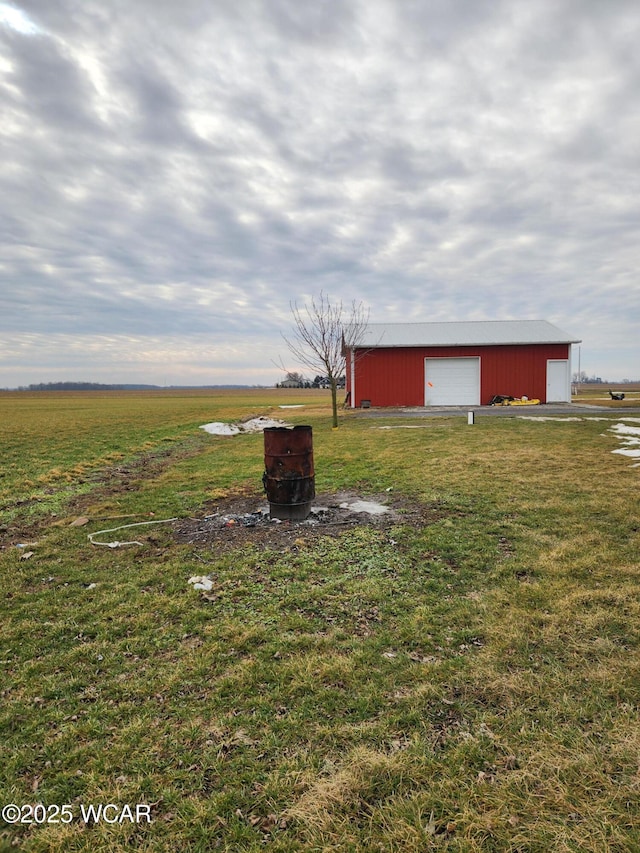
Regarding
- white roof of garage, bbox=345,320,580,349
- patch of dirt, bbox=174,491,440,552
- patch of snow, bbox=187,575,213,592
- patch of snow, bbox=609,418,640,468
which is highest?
white roof of garage, bbox=345,320,580,349

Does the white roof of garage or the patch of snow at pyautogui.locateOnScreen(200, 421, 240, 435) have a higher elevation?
the white roof of garage

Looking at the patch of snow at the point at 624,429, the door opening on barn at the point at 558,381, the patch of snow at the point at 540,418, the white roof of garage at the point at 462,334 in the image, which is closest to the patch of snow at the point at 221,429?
the white roof of garage at the point at 462,334

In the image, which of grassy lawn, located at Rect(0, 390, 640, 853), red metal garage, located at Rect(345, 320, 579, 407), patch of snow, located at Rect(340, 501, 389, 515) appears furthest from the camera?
red metal garage, located at Rect(345, 320, 579, 407)

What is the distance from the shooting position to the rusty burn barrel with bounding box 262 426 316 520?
19.7 feet

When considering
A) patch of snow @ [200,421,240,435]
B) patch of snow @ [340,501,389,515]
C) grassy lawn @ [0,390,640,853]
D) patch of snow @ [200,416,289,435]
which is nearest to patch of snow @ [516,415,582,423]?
patch of snow @ [200,416,289,435]

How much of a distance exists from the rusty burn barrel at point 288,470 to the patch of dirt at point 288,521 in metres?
0.21

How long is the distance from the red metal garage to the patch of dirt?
56.5ft

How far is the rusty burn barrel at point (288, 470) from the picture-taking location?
6.01 m

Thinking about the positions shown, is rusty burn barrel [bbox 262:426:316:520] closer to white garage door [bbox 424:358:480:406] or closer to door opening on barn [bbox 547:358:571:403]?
white garage door [bbox 424:358:480:406]

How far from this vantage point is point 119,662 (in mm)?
3076

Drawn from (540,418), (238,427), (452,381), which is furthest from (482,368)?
(238,427)

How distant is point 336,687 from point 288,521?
3414 mm

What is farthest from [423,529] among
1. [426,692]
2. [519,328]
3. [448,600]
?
[519,328]

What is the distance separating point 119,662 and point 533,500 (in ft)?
18.6
